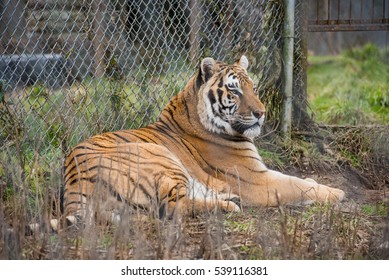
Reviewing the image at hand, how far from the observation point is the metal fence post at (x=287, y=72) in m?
7.02

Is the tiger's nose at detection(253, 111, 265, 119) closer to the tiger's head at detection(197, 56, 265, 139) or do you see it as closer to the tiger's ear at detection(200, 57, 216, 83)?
the tiger's head at detection(197, 56, 265, 139)

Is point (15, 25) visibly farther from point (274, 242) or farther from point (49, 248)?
point (274, 242)

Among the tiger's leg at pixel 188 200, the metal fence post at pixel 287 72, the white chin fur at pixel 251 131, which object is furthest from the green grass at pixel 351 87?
the tiger's leg at pixel 188 200

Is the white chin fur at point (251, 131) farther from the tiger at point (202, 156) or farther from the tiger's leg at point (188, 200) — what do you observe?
the tiger's leg at point (188, 200)

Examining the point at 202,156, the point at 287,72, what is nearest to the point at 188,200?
the point at 202,156

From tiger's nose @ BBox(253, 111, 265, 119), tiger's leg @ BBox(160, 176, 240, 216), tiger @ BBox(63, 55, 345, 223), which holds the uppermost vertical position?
tiger's nose @ BBox(253, 111, 265, 119)

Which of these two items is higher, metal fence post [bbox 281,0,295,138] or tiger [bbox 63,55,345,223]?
metal fence post [bbox 281,0,295,138]

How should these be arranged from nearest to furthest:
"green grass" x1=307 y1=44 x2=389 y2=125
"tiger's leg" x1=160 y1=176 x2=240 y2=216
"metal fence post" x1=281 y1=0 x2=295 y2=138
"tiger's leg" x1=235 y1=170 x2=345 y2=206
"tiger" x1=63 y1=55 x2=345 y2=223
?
"tiger's leg" x1=160 y1=176 x2=240 y2=216, "tiger" x1=63 y1=55 x2=345 y2=223, "tiger's leg" x1=235 y1=170 x2=345 y2=206, "metal fence post" x1=281 y1=0 x2=295 y2=138, "green grass" x1=307 y1=44 x2=389 y2=125

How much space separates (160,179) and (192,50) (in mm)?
2059

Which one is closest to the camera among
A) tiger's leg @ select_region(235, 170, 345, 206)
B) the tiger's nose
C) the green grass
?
tiger's leg @ select_region(235, 170, 345, 206)

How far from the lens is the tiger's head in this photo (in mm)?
5758

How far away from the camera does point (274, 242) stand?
4195 millimetres

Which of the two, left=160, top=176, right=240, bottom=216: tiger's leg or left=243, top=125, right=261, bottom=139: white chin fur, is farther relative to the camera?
left=243, top=125, right=261, bottom=139: white chin fur

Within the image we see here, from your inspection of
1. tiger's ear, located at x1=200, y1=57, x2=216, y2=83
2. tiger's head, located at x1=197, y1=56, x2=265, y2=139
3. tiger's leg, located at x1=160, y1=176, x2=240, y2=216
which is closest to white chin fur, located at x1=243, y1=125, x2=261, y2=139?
tiger's head, located at x1=197, y1=56, x2=265, y2=139
